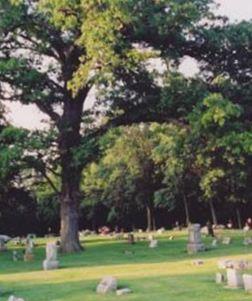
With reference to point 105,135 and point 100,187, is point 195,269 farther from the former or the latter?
point 100,187

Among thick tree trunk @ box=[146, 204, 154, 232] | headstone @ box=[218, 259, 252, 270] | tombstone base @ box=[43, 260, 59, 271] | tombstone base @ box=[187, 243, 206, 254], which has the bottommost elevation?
headstone @ box=[218, 259, 252, 270]

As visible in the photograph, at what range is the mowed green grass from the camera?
51.5 ft

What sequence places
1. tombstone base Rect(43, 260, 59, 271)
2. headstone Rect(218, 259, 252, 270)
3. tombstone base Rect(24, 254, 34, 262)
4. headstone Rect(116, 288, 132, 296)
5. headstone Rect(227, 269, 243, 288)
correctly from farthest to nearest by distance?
1. tombstone base Rect(24, 254, 34, 262)
2. tombstone base Rect(43, 260, 59, 271)
3. headstone Rect(218, 259, 252, 270)
4. headstone Rect(116, 288, 132, 296)
5. headstone Rect(227, 269, 243, 288)

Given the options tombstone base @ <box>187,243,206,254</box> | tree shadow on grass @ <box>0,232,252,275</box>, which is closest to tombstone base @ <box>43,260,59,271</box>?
tree shadow on grass @ <box>0,232,252,275</box>

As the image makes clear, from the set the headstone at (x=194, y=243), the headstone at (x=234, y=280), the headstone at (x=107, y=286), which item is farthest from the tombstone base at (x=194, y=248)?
the headstone at (x=234, y=280)

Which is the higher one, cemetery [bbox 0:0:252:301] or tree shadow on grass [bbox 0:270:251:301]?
cemetery [bbox 0:0:252:301]

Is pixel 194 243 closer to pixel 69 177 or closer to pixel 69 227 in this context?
pixel 69 227

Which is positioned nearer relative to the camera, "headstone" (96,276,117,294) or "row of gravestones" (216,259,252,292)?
"row of gravestones" (216,259,252,292)

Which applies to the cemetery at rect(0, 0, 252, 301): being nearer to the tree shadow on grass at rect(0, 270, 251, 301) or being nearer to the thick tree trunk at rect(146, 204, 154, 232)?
the tree shadow on grass at rect(0, 270, 251, 301)

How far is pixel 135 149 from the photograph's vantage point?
69.2m

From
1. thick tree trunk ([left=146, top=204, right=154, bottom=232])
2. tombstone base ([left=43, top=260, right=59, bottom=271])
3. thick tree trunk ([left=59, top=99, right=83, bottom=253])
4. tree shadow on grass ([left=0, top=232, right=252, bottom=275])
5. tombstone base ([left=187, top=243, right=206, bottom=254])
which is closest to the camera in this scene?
tombstone base ([left=43, top=260, right=59, bottom=271])

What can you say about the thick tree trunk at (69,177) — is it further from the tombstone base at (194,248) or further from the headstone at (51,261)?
the headstone at (51,261)

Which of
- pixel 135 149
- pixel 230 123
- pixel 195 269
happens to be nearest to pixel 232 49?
pixel 230 123

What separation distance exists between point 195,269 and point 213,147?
12.1 meters
